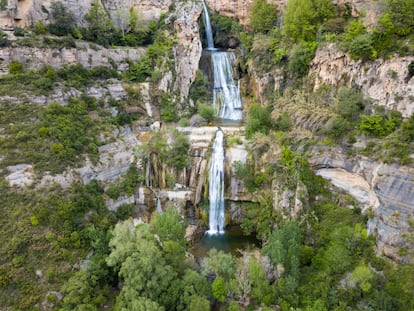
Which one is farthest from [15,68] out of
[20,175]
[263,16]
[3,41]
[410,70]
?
[410,70]

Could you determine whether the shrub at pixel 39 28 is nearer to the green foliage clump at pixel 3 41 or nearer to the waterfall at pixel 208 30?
the green foliage clump at pixel 3 41

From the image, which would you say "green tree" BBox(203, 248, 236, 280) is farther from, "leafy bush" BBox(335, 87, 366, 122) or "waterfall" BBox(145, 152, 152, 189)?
"leafy bush" BBox(335, 87, 366, 122)

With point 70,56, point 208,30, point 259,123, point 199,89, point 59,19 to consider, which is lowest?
point 259,123

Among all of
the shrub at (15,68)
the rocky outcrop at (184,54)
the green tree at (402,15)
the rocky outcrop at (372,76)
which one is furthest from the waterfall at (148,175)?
the green tree at (402,15)

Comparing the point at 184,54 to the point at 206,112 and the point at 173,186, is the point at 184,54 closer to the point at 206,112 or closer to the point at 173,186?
the point at 206,112

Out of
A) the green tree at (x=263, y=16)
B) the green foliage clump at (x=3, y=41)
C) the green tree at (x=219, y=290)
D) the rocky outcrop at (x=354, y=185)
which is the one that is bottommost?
the green tree at (x=219, y=290)

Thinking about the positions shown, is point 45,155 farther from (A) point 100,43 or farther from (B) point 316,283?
(B) point 316,283
